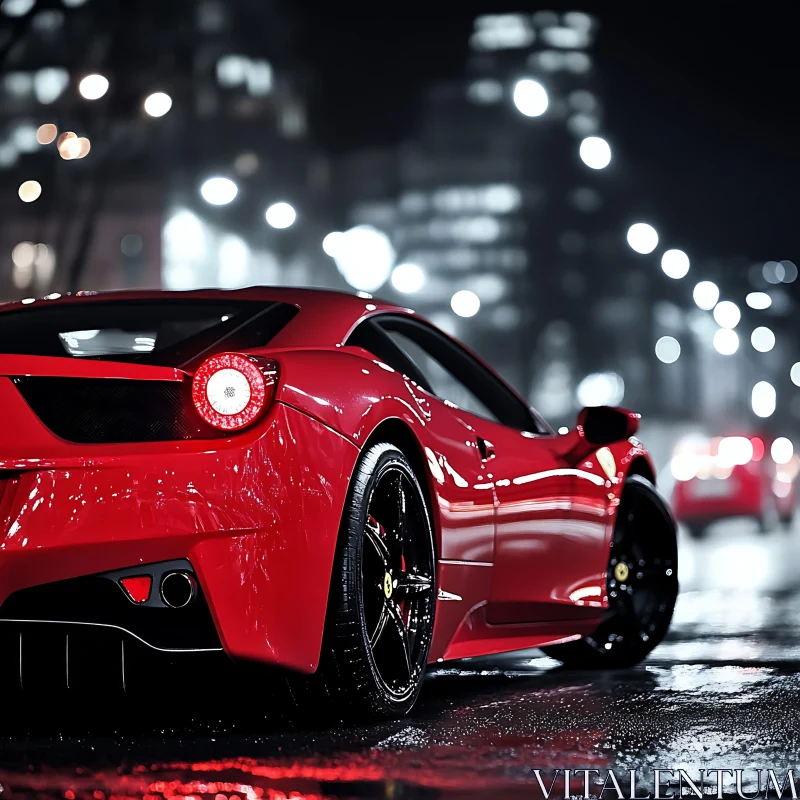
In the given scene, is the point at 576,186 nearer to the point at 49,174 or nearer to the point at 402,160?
the point at 402,160

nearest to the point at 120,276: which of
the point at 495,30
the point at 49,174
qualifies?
the point at 49,174

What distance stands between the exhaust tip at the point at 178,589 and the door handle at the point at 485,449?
1496mm

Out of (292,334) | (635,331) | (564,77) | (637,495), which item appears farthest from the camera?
(564,77)

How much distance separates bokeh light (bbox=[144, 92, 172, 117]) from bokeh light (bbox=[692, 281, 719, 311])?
231ft

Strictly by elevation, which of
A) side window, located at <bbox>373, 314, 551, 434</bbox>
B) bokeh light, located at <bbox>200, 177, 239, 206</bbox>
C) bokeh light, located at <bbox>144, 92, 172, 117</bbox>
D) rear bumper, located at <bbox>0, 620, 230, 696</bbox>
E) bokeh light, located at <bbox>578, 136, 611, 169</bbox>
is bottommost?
rear bumper, located at <bbox>0, 620, 230, 696</bbox>

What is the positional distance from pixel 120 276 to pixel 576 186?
59.1 m

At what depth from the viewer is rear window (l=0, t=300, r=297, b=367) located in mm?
4547

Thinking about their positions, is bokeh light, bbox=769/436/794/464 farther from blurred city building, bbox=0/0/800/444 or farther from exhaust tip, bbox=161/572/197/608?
exhaust tip, bbox=161/572/197/608

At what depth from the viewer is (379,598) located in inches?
172

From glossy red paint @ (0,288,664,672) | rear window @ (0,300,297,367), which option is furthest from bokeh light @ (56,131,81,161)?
glossy red paint @ (0,288,664,672)

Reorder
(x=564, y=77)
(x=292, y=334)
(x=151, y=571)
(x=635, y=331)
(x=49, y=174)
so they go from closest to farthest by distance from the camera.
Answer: (x=151, y=571), (x=292, y=334), (x=49, y=174), (x=635, y=331), (x=564, y=77)

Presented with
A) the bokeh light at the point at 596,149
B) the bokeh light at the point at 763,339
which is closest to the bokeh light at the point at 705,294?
the bokeh light at the point at 596,149

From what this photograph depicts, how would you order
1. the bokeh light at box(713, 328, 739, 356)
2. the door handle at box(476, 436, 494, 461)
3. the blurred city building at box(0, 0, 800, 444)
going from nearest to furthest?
the door handle at box(476, 436, 494, 461) → the blurred city building at box(0, 0, 800, 444) → the bokeh light at box(713, 328, 739, 356)

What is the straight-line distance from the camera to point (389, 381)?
178 inches
